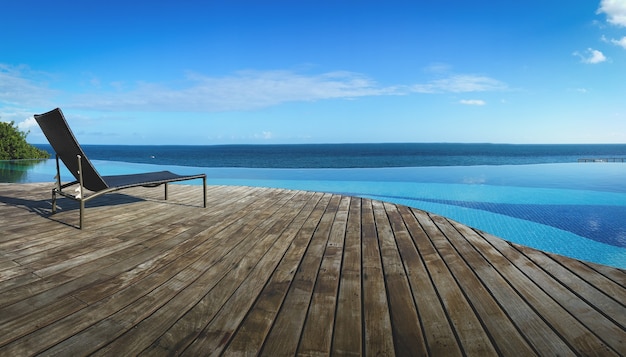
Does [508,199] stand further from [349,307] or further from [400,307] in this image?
[349,307]

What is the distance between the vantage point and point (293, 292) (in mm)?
1377

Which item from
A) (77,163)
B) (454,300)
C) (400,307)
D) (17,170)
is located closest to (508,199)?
(454,300)

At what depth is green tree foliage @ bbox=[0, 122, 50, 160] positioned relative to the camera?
12234 mm

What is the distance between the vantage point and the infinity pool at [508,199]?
3.82 m

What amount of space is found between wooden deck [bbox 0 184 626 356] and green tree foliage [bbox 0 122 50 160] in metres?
13.6

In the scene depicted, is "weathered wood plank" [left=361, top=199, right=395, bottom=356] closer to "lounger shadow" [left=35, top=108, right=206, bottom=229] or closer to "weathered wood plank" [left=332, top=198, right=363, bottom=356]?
"weathered wood plank" [left=332, top=198, right=363, bottom=356]

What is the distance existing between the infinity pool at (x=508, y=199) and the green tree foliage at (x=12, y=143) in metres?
5.14

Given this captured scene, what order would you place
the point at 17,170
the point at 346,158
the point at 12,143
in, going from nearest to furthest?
the point at 17,170 < the point at 12,143 < the point at 346,158

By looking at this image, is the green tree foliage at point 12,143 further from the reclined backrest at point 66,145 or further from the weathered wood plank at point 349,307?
the weathered wood plank at point 349,307

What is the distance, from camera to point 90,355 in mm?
919

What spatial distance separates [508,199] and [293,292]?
6.36 meters

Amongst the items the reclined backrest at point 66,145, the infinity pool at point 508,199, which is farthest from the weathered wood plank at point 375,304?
the infinity pool at point 508,199

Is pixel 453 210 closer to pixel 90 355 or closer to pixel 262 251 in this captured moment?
pixel 262 251

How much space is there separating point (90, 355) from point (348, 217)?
2254 millimetres
